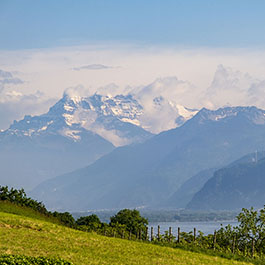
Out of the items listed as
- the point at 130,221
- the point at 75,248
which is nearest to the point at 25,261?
the point at 75,248

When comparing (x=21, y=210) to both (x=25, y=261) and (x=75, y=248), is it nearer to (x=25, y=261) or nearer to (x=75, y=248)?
(x=75, y=248)

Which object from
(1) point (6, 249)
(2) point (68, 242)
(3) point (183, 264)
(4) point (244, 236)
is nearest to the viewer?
(1) point (6, 249)

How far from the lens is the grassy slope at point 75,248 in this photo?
1891 inches

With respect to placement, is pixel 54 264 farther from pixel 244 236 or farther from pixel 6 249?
pixel 244 236

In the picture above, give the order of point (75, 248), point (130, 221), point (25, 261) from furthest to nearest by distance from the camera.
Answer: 1. point (130, 221)
2. point (75, 248)
3. point (25, 261)

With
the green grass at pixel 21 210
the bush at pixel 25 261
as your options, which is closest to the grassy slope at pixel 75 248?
the bush at pixel 25 261

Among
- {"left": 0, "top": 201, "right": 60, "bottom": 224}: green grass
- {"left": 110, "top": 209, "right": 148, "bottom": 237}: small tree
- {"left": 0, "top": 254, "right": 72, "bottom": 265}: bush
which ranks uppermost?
{"left": 110, "top": 209, "right": 148, "bottom": 237}: small tree

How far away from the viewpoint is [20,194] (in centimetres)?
10031

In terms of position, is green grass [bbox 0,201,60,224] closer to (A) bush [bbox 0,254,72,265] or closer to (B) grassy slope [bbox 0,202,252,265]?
(B) grassy slope [bbox 0,202,252,265]

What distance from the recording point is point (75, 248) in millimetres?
51562

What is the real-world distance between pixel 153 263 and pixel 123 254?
3.93m

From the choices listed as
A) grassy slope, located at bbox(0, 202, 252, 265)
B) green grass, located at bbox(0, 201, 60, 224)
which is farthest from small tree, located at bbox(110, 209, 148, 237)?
grassy slope, located at bbox(0, 202, 252, 265)

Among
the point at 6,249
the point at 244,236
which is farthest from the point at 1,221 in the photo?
the point at 244,236

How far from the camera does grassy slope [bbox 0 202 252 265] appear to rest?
158 ft
